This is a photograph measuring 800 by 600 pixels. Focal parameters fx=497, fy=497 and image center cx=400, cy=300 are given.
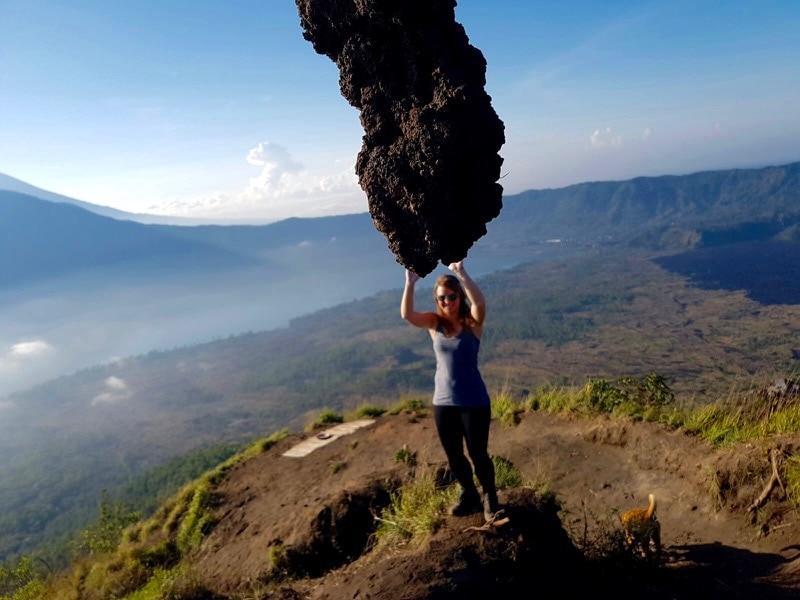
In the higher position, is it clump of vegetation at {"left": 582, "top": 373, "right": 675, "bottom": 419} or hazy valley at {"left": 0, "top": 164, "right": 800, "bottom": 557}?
clump of vegetation at {"left": 582, "top": 373, "right": 675, "bottom": 419}

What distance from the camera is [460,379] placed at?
4449 mm

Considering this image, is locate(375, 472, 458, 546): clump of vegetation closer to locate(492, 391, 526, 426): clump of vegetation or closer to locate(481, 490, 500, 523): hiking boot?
locate(481, 490, 500, 523): hiking boot

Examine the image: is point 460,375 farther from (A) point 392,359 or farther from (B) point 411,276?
(A) point 392,359

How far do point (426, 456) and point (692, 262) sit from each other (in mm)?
151179

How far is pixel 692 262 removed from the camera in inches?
5374

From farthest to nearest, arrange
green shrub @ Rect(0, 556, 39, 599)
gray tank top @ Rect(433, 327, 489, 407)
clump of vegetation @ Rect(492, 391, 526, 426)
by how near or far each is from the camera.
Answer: clump of vegetation @ Rect(492, 391, 526, 426) → green shrub @ Rect(0, 556, 39, 599) → gray tank top @ Rect(433, 327, 489, 407)

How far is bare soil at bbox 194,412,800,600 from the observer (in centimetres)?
421

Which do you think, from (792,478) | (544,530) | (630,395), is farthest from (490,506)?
(630,395)

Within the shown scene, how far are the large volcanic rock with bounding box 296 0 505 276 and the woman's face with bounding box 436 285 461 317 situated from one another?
271 mm

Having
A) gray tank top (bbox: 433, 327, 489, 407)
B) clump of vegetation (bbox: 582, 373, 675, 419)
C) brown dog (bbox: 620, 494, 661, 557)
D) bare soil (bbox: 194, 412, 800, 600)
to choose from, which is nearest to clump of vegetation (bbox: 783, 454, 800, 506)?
bare soil (bbox: 194, 412, 800, 600)

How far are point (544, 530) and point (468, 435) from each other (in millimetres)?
1136

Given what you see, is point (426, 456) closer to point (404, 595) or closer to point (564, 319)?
point (404, 595)

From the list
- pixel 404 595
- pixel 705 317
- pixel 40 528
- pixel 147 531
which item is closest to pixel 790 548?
pixel 404 595

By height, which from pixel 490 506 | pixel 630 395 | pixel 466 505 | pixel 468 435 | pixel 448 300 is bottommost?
pixel 630 395
